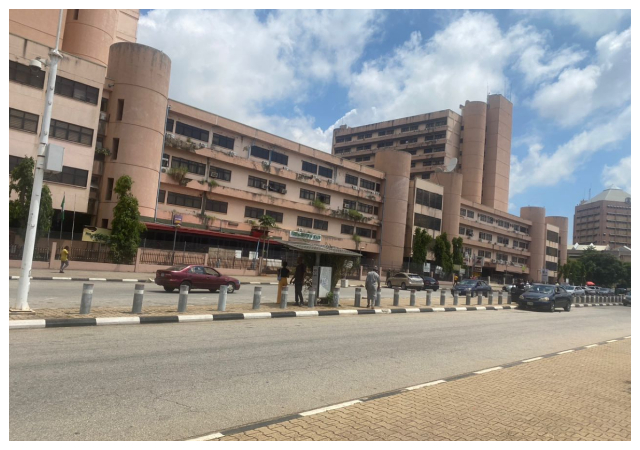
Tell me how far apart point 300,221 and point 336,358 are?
40757 millimetres

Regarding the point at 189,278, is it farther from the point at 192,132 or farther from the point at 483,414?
the point at 192,132

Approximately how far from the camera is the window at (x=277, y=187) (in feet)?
152

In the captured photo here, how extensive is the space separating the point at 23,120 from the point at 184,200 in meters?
12.9

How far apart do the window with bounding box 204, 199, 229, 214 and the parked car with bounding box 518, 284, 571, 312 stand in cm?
2647

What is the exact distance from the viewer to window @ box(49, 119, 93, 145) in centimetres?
3381

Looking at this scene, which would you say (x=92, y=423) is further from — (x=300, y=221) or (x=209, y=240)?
(x=300, y=221)

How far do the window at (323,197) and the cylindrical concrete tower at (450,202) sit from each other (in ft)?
70.1

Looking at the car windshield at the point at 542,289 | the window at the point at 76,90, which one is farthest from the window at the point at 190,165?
the car windshield at the point at 542,289

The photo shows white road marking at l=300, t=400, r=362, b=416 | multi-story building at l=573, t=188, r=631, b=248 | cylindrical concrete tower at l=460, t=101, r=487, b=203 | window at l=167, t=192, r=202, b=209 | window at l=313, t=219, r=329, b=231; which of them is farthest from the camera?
multi-story building at l=573, t=188, r=631, b=248

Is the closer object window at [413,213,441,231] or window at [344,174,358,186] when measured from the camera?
window at [344,174,358,186]

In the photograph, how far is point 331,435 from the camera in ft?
15.4

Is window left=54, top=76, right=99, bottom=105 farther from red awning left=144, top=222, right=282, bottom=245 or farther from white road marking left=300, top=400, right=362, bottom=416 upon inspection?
white road marking left=300, top=400, right=362, bottom=416

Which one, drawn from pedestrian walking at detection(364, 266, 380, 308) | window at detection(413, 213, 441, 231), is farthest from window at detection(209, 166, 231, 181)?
window at detection(413, 213, 441, 231)

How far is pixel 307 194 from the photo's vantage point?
164 ft
